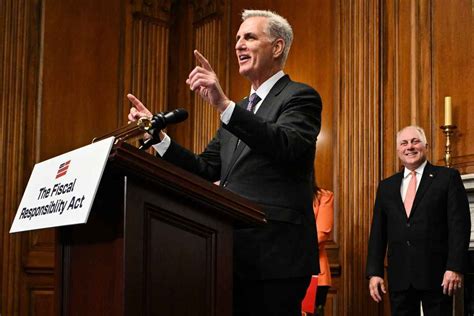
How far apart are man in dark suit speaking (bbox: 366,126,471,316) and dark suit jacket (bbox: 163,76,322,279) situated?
2159 mm

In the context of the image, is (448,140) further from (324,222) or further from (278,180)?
(278,180)

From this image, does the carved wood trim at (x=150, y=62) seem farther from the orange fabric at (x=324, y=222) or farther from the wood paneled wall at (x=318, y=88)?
the orange fabric at (x=324, y=222)

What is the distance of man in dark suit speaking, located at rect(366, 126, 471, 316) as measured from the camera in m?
4.45

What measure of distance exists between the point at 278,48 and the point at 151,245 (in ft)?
3.35

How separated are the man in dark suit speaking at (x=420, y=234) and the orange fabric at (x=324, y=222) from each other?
739mm

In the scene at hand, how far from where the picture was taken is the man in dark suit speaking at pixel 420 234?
4.45m

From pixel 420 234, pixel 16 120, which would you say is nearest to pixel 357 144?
pixel 420 234

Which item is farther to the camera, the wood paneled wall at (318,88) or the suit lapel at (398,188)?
the wood paneled wall at (318,88)

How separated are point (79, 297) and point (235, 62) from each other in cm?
497

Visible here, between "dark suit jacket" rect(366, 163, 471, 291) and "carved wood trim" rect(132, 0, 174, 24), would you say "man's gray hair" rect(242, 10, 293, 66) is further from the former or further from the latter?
"carved wood trim" rect(132, 0, 174, 24)

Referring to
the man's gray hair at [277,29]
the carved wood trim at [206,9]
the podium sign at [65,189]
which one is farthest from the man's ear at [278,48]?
the carved wood trim at [206,9]

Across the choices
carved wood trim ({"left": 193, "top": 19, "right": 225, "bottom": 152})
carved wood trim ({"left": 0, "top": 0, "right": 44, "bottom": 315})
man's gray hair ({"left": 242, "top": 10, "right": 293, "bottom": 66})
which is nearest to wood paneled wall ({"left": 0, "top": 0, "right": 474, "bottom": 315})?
carved wood trim ({"left": 0, "top": 0, "right": 44, "bottom": 315})

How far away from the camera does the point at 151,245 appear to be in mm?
2029

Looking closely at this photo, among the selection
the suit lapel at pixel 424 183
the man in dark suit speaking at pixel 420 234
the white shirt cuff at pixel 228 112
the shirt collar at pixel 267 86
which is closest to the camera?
the white shirt cuff at pixel 228 112
